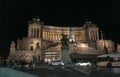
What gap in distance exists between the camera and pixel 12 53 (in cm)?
12150

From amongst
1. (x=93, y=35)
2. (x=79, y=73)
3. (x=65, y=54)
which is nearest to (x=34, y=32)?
(x=93, y=35)

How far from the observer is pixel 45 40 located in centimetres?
15238

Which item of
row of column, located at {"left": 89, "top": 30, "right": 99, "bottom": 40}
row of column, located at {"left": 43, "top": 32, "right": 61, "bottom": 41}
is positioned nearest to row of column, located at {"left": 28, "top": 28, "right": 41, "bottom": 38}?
row of column, located at {"left": 43, "top": 32, "right": 61, "bottom": 41}

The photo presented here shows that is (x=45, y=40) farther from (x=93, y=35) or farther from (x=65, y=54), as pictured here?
(x=65, y=54)

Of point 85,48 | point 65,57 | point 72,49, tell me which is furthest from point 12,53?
point 65,57

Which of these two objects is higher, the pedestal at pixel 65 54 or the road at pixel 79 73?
the pedestal at pixel 65 54

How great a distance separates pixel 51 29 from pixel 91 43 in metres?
33.4

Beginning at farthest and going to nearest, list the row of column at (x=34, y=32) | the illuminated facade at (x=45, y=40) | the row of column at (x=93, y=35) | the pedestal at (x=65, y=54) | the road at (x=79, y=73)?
1. the row of column at (x=93, y=35)
2. the row of column at (x=34, y=32)
3. the illuminated facade at (x=45, y=40)
4. the pedestal at (x=65, y=54)
5. the road at (x=79, y=73)

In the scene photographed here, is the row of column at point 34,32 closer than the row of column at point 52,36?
Yes

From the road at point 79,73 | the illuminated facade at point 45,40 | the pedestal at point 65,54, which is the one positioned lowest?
the road at point 79,73

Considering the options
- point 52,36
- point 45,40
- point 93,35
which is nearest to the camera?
point 45,40

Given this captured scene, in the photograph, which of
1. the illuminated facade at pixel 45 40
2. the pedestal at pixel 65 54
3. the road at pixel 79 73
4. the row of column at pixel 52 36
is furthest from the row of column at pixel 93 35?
the road at pixel 79 73

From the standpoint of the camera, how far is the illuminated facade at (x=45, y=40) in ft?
398

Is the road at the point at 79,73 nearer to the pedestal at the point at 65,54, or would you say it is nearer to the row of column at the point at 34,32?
the pedestal at the point at 65,54
